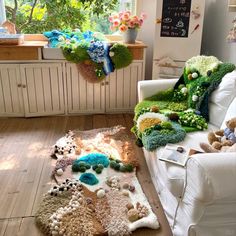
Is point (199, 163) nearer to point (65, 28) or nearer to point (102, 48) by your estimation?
point (102, 48)

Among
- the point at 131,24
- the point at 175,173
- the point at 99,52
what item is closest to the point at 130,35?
the point at 131,24

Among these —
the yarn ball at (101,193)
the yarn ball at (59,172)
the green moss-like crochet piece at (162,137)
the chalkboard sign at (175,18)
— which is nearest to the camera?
the green moss-like crochet piece at (162,137)

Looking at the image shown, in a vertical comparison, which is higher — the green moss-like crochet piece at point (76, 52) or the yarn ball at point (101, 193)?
the green moss-like crochet piece at point (76, 52)

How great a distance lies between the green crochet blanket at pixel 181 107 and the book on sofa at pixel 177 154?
0.33 feet

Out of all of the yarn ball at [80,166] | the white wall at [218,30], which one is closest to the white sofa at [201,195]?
the yarn ball at [80,166]

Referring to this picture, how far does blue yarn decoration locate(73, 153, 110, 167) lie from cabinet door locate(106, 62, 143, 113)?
1.15 meters

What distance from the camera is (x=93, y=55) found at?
3139 millimetres

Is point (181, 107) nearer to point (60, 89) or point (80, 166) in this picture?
point (80, 166)

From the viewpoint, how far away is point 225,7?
307 cm

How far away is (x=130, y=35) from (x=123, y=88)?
634 millimetres

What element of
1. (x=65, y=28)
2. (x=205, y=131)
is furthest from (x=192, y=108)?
(x=65, y=28)

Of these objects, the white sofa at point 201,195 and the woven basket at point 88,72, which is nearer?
the white sofa at point 201,195

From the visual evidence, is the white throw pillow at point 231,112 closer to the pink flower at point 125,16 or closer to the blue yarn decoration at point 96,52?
the blue yarn decoration at point 96,52

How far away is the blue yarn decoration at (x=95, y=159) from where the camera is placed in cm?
245
